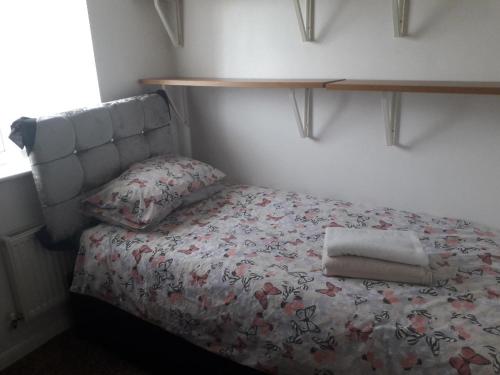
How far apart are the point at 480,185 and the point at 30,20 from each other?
7.85ft

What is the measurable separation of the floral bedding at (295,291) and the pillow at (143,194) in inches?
2.7

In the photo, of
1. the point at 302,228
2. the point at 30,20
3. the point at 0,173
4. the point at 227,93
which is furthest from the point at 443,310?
the point at 30,20

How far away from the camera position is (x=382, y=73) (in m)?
1.94

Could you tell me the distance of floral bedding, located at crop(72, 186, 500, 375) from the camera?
1.19m

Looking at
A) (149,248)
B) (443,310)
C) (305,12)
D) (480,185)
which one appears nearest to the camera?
(443,310)

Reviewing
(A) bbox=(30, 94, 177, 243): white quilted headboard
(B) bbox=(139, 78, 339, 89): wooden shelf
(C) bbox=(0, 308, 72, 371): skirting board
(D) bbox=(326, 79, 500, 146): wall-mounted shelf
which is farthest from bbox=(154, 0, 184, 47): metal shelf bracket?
(C) bbox=(0, 308, 72, 371): skirting board

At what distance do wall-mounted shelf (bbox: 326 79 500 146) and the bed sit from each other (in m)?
0.45

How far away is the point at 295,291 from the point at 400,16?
4.29 ft

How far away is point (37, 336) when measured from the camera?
204cm

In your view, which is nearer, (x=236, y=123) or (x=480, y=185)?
(x=480, y=185)

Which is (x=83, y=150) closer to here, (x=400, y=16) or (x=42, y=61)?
(x=42, y=61)

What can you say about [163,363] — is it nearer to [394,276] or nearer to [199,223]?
[199,223]

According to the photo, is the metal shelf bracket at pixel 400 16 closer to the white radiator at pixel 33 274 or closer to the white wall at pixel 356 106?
the white wall at pixel 356 106

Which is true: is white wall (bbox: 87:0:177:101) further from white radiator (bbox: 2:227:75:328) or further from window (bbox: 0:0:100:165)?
white radiator (bbox: 2:227:75:328)
